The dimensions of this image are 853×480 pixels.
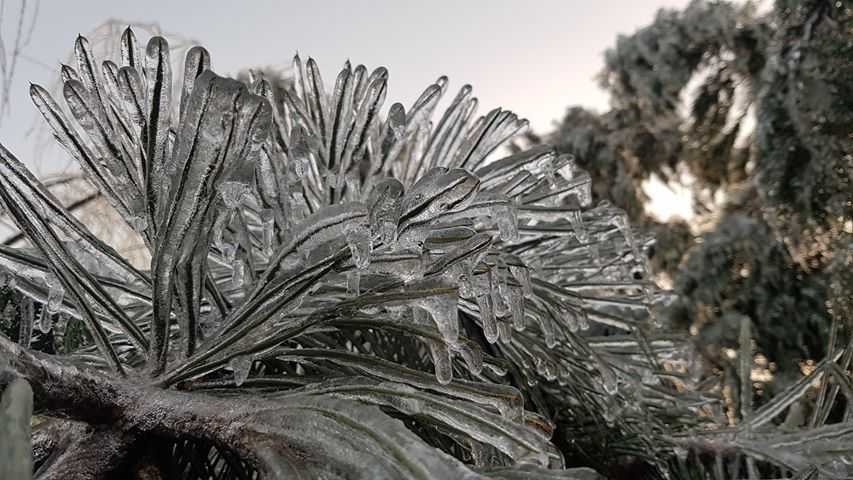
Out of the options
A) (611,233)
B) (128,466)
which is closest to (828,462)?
(611,233)

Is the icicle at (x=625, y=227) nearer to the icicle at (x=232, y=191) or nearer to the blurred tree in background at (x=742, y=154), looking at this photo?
the icicle at (x=232, y=191)

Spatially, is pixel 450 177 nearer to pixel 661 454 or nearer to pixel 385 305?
pixel 385 305

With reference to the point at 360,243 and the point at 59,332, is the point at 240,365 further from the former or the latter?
the point at 59,332

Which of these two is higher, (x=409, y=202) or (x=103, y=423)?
(x=409, y=202)

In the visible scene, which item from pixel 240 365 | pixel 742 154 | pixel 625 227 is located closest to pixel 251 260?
pixel 240 365

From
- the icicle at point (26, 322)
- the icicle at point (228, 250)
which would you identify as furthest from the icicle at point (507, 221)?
the icicle at point (26, 322)

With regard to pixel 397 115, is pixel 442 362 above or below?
below

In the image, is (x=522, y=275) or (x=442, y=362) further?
(x=522, y=275)

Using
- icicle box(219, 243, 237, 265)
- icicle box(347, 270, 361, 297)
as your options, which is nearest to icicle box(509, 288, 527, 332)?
icicle box(347, 270, 361, 297)
